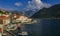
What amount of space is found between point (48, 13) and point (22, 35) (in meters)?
52.5

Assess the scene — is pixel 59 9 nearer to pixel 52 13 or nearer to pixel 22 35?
pixel 52 13

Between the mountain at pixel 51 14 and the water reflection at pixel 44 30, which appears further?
Answer: the mountain at pixel 51 14

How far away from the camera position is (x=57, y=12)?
61906 millimetres

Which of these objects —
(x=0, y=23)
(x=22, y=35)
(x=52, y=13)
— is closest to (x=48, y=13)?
(x=52, y=13)

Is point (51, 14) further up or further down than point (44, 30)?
further up

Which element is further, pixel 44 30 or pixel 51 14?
pixel 51 14

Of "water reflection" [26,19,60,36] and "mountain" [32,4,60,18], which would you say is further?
"mountain" [32,4,60,18]

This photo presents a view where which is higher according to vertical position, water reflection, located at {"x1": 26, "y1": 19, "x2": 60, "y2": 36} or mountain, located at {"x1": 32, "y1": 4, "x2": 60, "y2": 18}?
mountain, located at {"x1": 32, "y1": 4, "x2": 60, "y2": 18}

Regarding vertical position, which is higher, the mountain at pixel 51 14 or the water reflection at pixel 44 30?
the mountain at pixel 51 14

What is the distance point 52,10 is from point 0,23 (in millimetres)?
61201

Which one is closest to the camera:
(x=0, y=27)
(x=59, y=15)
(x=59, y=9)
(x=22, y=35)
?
(x=0, y=27)

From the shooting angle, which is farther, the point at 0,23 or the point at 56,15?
the point at 56,15

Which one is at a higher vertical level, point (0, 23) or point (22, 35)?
point (0, 23)

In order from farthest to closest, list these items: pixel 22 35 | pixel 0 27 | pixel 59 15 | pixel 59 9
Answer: pixel 59 9, pixel 59 15, pixel 22 35, pixel 0 27
